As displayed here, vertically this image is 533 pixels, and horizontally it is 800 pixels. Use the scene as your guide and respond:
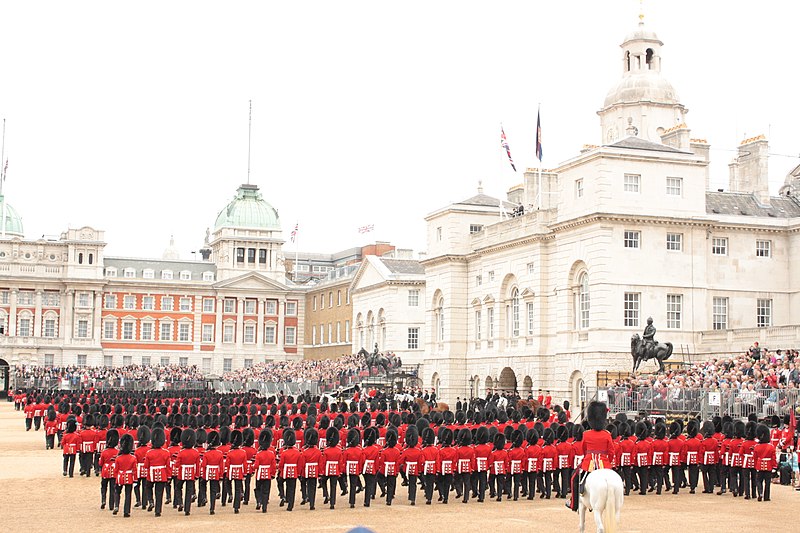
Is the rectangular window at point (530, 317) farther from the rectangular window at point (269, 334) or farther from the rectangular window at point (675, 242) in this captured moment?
the rectangular window at point (269, 334)

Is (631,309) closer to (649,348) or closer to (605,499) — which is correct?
(649,348)

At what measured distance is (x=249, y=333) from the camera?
357 feet

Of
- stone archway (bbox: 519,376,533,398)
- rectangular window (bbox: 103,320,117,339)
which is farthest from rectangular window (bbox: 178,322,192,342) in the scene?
stone archway (bbox: 519,376,533,398)

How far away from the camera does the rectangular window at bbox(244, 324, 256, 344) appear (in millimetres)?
108750

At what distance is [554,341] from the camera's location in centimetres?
5353

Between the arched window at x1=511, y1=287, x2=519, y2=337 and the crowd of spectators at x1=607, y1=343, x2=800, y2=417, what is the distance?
573 inches

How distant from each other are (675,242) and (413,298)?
32134 millimetres

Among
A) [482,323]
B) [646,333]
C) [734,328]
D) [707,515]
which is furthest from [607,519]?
[482,323]

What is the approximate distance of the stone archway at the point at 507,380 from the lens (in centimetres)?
5878

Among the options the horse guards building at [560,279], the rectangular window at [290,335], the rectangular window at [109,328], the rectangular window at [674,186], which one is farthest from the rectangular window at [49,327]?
the rectangular window at [674,186]

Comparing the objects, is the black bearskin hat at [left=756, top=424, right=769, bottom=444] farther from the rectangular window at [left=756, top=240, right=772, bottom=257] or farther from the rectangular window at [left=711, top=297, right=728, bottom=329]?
the rectangular window at [left=756, top=240, right=772, bottom=257]

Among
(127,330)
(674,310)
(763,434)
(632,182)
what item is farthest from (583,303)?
(127,330)

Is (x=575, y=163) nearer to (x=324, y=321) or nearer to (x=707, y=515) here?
(x=707, y=515)

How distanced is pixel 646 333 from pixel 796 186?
21.2 m
